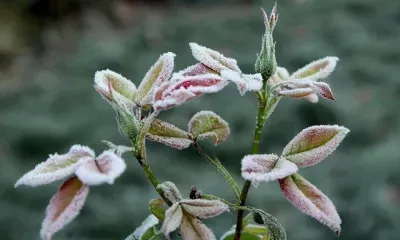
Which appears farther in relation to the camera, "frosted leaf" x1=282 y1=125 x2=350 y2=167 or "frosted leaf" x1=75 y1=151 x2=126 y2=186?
"frosted leaf" x1=282 y1=125 x2=350 y2=167

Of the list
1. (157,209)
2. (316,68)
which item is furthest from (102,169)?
(316,68)

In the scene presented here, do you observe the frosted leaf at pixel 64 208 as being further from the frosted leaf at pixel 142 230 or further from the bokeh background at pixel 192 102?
the bokeh background at pixel 192 102

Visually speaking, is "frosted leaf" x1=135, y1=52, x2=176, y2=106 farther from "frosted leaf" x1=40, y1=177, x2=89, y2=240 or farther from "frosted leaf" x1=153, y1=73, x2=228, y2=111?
"frosted leaf" x1=40, y1=177, x2=89, y2=240

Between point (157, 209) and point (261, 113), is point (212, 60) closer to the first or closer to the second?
point (261, 113)

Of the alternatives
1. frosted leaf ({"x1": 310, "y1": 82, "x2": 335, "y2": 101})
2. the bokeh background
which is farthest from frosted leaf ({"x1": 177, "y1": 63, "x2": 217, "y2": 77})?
the bokeh background

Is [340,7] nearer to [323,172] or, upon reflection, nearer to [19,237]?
[323,172]

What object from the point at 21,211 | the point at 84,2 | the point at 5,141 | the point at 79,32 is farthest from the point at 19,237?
the point at 84,2

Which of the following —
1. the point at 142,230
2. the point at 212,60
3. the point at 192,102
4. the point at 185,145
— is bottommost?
the point at 192,102
